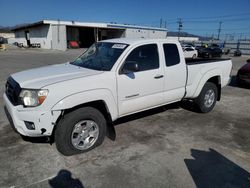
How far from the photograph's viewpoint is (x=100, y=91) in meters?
3.62

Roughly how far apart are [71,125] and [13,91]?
110 cm

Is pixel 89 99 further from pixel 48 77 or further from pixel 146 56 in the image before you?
pixel 146 56

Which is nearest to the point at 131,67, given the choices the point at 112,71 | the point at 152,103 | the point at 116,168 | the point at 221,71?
the point at 112,71

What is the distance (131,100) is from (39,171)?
192 cm

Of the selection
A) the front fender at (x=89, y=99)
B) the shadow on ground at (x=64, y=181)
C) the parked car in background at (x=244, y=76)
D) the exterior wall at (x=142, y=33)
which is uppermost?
the exterior wall at (x=142, y=33)

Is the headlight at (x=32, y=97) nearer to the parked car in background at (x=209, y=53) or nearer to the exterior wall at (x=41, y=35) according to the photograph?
the parked car in background at (x=209, y=53)

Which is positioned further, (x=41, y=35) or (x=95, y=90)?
(x=41, y=35)

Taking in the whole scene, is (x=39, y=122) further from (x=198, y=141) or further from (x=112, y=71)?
(x=198, y=141)

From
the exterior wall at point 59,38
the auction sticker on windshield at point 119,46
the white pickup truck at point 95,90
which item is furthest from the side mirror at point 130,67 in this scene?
the exterior wall at point 59,38

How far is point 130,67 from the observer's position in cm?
386

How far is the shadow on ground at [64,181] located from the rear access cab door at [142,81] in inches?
56.2

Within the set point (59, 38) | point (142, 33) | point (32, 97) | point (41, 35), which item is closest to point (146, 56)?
point (32, 97)

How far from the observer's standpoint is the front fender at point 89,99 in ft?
10.7

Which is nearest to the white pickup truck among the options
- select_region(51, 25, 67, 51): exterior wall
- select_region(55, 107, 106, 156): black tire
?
select_region(55, 107, 106, 156): black tire
